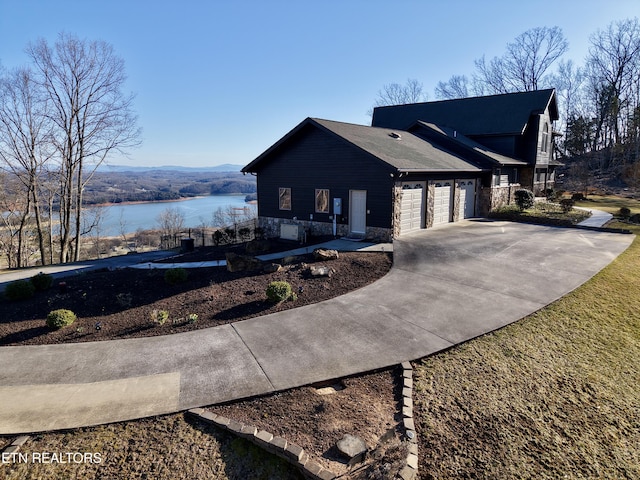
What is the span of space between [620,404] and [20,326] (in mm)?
12293

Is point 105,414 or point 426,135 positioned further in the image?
point 426,135

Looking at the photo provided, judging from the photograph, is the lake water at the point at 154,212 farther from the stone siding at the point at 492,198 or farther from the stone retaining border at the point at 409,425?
the stone retaining border at the point at 409,425

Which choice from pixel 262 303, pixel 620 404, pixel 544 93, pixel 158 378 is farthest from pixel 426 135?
pixel 158 378

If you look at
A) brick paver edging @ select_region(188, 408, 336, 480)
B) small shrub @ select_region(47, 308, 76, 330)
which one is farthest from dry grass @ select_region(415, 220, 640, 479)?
small shrub @ select_region(47, 308, 76, 330)

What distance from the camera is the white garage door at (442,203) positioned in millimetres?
19750

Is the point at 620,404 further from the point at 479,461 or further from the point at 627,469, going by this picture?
the point at 479,461

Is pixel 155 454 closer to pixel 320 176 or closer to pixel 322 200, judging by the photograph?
pixel 322 200

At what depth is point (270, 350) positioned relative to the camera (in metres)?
7.38

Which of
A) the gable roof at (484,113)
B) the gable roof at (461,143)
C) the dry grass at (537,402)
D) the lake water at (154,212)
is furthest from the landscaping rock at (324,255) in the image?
the lake water at (154,212)

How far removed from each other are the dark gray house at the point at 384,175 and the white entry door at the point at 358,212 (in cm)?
5

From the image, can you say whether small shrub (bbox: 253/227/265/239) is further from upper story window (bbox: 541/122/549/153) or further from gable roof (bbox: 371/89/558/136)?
upper story window (bbox: 541/122/549/153)

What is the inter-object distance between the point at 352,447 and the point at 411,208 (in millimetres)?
14442

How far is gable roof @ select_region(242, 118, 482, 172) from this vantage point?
16.8 meters

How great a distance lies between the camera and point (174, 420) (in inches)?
212
